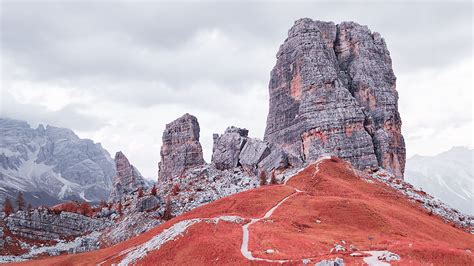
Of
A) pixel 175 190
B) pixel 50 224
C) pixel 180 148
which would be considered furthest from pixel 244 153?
pixel 50 224

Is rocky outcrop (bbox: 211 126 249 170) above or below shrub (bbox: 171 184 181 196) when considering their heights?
above

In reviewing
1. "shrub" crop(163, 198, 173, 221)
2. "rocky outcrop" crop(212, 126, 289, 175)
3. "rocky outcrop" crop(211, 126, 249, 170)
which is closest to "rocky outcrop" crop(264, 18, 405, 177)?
"rocky outcrop" crop(212, 126, 289, 175)

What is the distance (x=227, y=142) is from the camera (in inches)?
6137

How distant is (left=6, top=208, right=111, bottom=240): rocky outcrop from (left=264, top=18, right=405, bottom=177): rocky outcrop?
70.5m

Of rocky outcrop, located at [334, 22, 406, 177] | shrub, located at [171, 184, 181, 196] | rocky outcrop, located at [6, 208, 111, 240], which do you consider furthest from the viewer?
rocky outcrop, located at [334, 22, 406, 177]

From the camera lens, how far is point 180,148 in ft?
556

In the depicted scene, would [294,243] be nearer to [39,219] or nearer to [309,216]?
[309,216]

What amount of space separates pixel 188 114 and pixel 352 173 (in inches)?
3150

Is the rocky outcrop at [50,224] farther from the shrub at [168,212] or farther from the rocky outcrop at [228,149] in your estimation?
the rocky outcrop at [228,149]

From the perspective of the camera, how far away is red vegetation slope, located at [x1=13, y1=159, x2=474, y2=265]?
54.2 m

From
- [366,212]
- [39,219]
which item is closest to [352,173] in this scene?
[366,212]

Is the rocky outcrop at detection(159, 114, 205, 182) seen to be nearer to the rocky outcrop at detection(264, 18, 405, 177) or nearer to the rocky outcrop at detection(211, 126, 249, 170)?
the rocky outcrop at detection(211, 126, 249, 170)

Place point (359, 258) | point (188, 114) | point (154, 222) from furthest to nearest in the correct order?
point (188, 114)
point (154, 222)
point (359, 258)

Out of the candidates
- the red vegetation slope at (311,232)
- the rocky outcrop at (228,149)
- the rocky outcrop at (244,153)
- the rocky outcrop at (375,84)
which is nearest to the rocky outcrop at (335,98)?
the rocky outcrop at (375,84)
